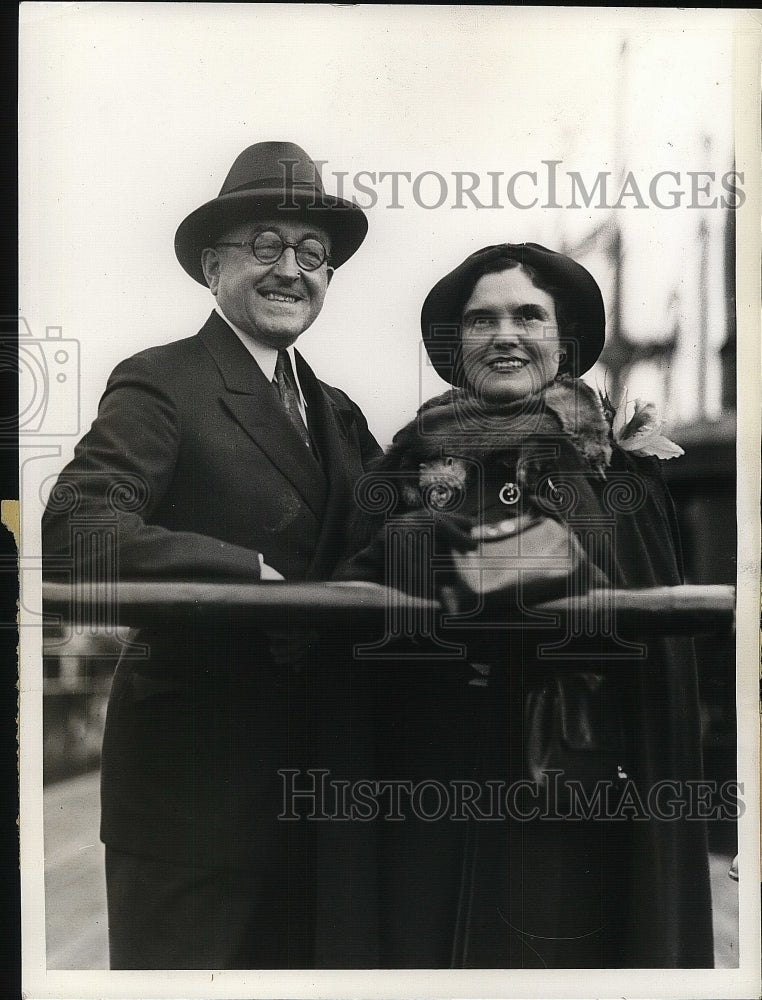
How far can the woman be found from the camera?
2.62m

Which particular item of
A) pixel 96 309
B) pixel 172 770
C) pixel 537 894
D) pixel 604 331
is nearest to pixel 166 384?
pixel 96 309

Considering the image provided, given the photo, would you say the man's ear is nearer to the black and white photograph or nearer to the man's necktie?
the black and white photograph

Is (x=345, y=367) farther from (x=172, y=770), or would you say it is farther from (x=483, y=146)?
(x=172, y=770)

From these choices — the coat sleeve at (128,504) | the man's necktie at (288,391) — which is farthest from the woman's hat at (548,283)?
the coat sleeve at (128,504)

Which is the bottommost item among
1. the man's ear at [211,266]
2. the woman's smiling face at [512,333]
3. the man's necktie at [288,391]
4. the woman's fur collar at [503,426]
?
the woman's fur collar at [503,426]

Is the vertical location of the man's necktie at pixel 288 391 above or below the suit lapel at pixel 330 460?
above

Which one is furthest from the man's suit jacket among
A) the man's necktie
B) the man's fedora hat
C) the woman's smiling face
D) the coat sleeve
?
Answer: the woman's smiling face

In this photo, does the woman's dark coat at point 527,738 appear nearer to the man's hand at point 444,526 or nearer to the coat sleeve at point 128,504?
the man's hand at point 444,526

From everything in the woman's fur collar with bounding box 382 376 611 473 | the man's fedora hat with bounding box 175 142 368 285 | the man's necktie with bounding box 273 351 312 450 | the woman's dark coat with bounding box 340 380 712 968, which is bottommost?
the woman's dark coat with bounding box 340 380 712 968

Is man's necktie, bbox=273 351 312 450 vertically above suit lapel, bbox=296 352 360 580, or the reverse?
man's necktie, bbox=273 351 312 450

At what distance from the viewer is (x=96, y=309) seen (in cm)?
263

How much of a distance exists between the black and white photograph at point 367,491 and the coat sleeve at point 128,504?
0.04 ft

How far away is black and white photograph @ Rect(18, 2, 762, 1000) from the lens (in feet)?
8.55

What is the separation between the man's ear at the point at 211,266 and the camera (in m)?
2.62
